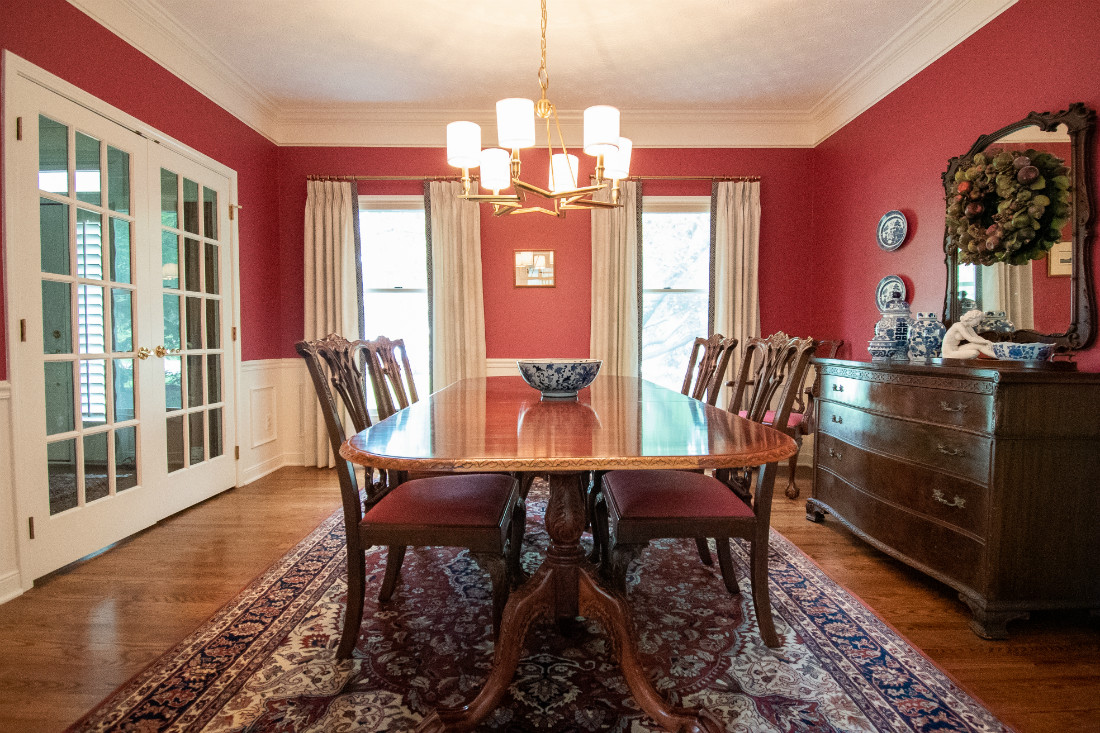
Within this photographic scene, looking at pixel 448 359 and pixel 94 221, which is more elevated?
pixel 94 221

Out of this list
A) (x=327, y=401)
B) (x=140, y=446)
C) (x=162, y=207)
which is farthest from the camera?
(x=162, y=207)

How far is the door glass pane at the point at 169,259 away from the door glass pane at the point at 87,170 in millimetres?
509

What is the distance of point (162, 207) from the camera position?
10.3 feet

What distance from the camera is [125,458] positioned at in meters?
2.82

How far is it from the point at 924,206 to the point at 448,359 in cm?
329

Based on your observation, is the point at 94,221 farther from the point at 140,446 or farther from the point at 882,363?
the point at 882,363

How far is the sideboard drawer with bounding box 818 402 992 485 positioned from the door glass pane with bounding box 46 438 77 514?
3564mm

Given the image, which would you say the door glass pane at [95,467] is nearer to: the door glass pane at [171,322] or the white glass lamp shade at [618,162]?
the door glass pane at [171,322]

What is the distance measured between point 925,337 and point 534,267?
2.70 m

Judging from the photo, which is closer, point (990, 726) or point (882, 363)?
point (990, 726)

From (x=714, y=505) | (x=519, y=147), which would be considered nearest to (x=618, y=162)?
(x=519, y=147)

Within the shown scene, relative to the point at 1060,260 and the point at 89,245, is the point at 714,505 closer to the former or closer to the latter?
the point at 1060,260

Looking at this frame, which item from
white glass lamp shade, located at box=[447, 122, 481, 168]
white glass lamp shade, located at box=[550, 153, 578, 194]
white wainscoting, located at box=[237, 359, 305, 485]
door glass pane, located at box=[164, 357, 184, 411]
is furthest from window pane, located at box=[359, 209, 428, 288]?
white glass lamp shade, located at box=[447, 122, 481, 168]

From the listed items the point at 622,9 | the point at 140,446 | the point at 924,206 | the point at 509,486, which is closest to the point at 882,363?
the point at 924,206
